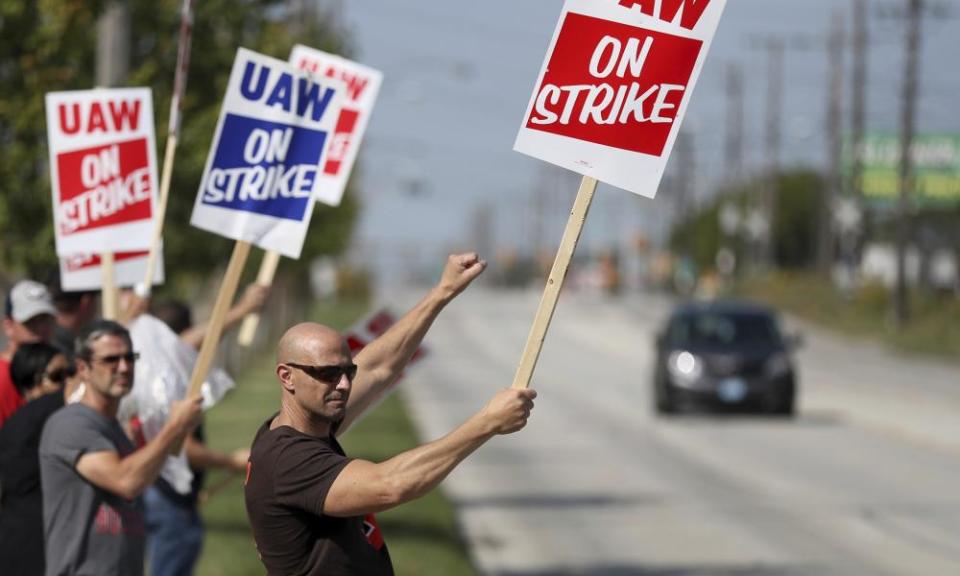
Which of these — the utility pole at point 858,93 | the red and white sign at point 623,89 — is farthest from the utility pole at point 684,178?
the red and white sign at point 623,89

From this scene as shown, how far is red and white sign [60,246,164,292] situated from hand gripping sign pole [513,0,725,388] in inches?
150

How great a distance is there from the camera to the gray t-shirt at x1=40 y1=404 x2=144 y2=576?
718cm

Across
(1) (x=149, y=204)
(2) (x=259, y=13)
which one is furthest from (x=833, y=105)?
(1) (x=149, y=204)

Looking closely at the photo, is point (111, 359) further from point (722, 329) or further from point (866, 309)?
point (866, 309)

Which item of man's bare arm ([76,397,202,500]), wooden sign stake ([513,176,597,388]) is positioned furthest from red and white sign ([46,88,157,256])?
wooden sign stake ([513,176,597,388])

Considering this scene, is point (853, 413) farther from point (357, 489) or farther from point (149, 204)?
point (357, 489)

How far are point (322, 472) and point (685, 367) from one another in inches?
991

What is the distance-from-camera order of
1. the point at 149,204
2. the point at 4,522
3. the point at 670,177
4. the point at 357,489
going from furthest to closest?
the point at 670,177
the point at 149,204
the point at 4,522
the point at 357,489

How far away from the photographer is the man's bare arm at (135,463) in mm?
7078

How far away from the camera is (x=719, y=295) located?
92000mm

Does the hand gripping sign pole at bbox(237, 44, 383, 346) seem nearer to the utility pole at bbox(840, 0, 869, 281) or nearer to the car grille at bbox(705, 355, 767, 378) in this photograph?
the car grille at bbox(705, 355, 767, 378)

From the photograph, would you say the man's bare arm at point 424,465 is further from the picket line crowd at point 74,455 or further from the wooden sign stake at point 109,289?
the wooden sign stake at point 109,289

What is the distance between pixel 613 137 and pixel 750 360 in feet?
80.9

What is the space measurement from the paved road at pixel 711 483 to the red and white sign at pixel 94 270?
6.09 meters
